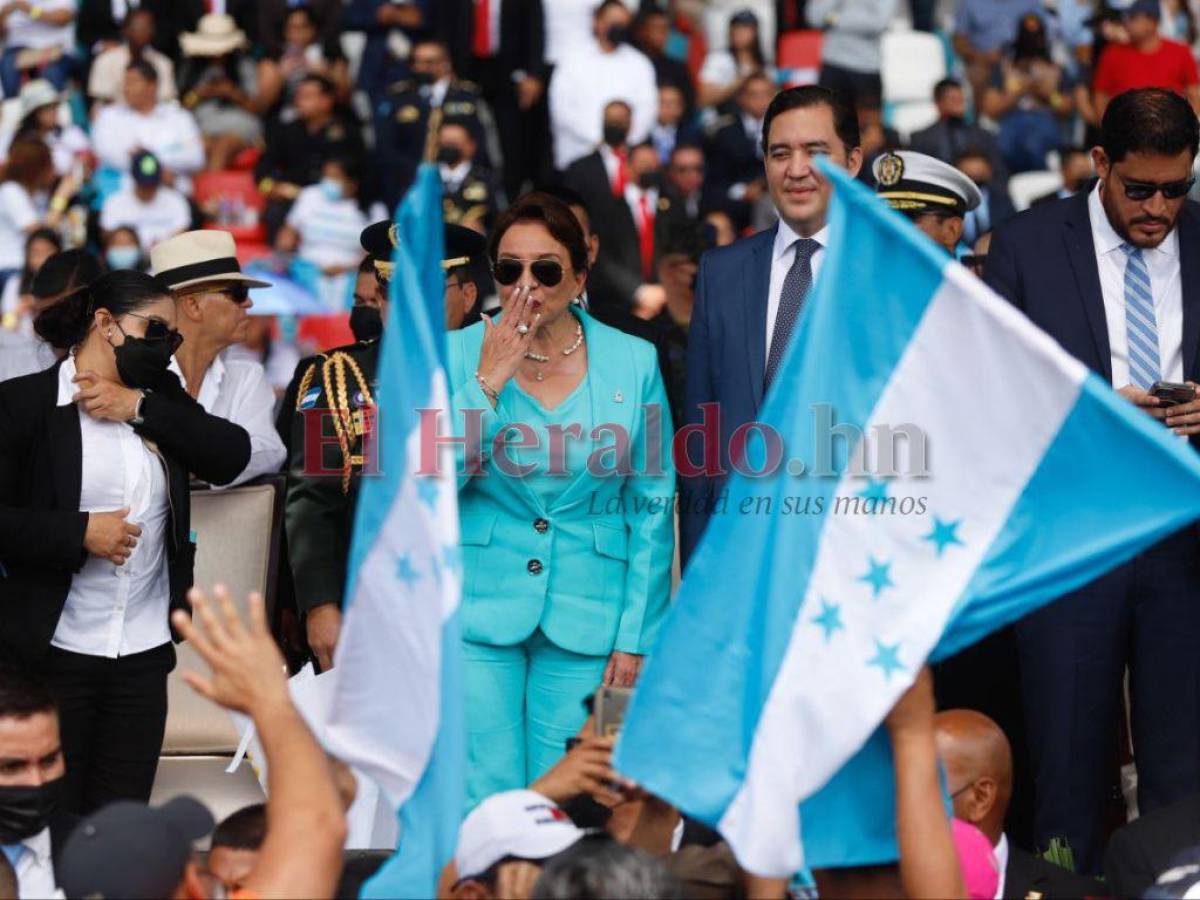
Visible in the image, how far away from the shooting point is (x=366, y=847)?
6.61 meters

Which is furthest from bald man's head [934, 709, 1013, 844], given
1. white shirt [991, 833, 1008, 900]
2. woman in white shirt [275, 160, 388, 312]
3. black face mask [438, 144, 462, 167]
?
woman in white shirt [275, 160, 388, 312]

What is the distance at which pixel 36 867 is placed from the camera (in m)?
4.77

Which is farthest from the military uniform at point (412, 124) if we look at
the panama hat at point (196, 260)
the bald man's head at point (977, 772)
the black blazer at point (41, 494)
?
the bald man's head at point (977, 772)

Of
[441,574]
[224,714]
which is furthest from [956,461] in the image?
[224,714]

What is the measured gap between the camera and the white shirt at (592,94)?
15.5 metres

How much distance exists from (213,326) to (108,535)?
164 centimetres

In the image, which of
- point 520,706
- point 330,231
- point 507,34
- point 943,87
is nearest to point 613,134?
point 330,231

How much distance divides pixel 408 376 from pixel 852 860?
140cm

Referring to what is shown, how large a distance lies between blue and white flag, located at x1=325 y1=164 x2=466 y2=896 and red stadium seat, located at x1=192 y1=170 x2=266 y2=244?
1095 centimetres

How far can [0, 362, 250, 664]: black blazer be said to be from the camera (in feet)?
20.0

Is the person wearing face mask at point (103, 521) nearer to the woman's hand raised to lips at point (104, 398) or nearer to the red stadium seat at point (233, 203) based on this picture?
the woman's hand raised to lips at point (104, 398)

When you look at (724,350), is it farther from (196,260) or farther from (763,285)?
(196,260)

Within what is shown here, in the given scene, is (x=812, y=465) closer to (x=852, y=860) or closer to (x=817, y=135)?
(x=852, y=860)

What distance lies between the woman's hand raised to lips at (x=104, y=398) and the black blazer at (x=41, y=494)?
2.1 inches
